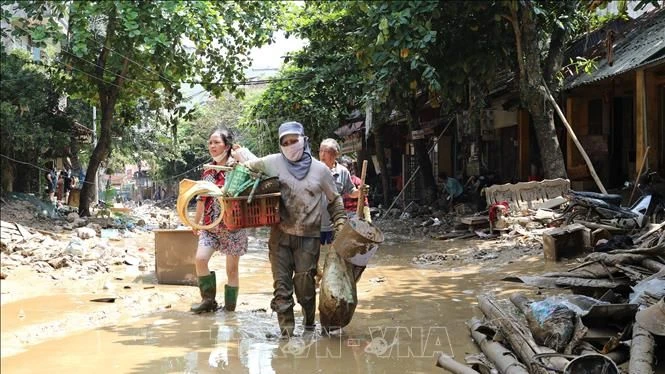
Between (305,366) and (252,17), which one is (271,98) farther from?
(305,366)

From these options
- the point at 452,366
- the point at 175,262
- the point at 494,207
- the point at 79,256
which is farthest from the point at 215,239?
the point at 494,207

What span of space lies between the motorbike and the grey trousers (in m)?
4.85

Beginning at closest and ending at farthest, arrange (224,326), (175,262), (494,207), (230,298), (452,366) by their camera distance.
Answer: (452,366), (224,326), (230,298), (175,262), (494,207)

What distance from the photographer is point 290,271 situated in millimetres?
5105

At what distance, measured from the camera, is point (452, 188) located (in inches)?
648

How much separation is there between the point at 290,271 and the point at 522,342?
1.96m

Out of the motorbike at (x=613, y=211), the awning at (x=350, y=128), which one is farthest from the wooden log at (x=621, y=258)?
the awning at (x=350, y=128)

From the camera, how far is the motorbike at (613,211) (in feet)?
27.6

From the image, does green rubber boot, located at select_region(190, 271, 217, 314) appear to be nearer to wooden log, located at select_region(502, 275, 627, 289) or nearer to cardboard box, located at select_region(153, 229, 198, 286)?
cardboard box, located at select_region(153, 229, 198, 286)

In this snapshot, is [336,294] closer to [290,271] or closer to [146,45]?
[290,271]

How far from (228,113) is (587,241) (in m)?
33.5

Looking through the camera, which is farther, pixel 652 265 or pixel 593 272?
pixel 593 272

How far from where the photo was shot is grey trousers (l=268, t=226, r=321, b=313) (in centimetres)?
501

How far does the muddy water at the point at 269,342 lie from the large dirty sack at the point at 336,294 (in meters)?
0.17
